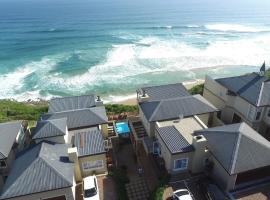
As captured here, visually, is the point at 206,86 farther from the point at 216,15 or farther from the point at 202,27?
the point at 216,15

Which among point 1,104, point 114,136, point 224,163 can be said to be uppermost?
point 224,163

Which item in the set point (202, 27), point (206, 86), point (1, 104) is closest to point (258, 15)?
point (202, 27)

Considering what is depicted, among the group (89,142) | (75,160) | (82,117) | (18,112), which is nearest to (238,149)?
(89,142)

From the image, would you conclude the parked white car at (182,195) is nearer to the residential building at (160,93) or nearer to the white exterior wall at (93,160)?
the white exterior wall at (93,160)

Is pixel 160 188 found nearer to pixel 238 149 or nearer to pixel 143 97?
pixel 238 149

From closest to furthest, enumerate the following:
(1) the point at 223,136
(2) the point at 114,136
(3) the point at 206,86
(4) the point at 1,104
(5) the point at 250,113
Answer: (1) the point at 223,136
(5) the point at 250,113
(2) the point at 114,136
(3) the point at 206,86
(4) the point at 1,104

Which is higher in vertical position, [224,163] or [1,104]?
[224,163]
